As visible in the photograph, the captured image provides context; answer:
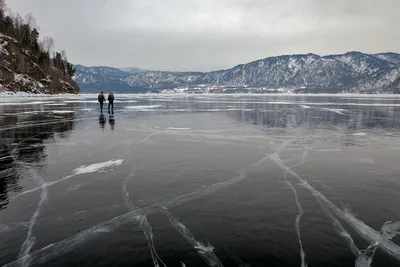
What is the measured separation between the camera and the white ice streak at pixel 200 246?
5254 millimetres

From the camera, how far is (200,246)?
571 centimetres

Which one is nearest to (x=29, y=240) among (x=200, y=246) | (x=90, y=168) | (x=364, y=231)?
(x=200, y=246)

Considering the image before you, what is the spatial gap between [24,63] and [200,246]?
107424 mm

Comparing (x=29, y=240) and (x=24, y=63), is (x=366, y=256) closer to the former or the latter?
(x=29, y=240)

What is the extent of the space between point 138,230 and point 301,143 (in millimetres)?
12207

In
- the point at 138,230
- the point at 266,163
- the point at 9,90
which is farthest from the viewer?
the point at 9,90

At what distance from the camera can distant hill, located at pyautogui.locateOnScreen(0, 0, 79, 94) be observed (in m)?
84.6

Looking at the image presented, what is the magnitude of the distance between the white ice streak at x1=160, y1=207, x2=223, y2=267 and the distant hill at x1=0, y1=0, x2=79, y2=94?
84.4m

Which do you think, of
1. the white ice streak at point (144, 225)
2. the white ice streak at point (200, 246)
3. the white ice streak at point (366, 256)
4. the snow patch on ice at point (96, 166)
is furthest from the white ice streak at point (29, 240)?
the white ice streak at point (366, 256)

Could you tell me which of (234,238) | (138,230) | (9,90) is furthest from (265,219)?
(9,90)

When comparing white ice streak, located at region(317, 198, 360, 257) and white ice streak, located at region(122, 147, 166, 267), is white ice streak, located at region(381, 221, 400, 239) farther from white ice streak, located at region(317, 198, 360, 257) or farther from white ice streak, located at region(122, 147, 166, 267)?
white ice streak, located at region(122, 147, 166, 267)

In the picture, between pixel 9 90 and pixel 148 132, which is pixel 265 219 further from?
pixel 9 90

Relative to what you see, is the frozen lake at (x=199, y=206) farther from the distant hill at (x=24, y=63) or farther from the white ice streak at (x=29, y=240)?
the distant hill at (x=24, y=63)

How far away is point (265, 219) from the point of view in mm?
6793
